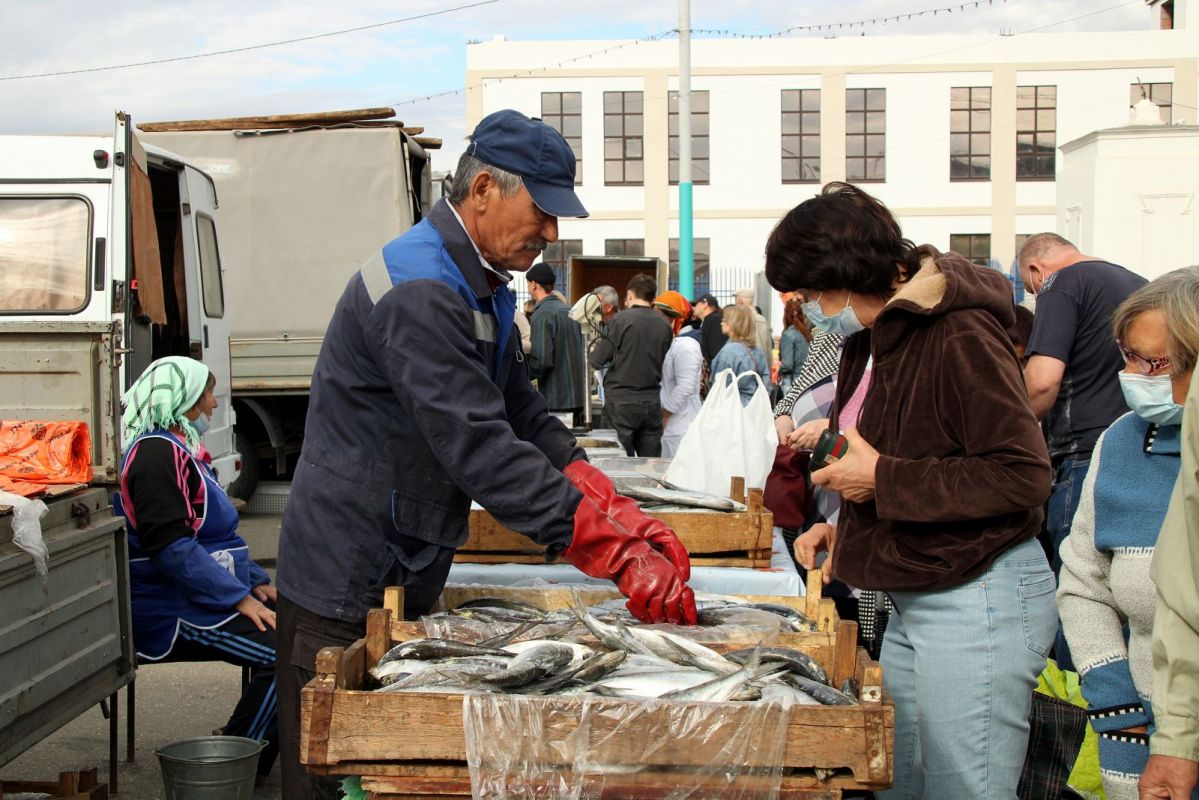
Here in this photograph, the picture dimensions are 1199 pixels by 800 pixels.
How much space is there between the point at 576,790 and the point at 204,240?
7821 millimetres

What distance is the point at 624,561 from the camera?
2.75 m

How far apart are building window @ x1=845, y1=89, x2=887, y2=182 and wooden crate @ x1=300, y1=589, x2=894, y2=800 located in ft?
126

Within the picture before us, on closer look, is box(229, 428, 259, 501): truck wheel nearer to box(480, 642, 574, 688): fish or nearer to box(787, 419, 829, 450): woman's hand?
box(787, 419, 829, 450): woman's hand

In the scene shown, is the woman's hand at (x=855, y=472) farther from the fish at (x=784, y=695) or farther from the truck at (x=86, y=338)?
the truck at (x=86, y=338)

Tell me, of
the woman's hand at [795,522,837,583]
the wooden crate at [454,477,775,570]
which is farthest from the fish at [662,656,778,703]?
the wooden crate at [454,477,775,570]

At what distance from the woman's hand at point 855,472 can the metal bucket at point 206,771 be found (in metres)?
2.36

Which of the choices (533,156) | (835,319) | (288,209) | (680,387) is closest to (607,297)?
(680,387)

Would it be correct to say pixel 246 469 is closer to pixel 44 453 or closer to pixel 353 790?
pixel 44 453

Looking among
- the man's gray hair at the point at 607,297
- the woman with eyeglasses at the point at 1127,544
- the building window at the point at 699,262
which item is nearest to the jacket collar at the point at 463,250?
the woman with eyeglasses at the point at 1127,544

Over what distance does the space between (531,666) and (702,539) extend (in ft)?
5.82

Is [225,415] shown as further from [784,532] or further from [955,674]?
[955,674]

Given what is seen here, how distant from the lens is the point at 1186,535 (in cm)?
207

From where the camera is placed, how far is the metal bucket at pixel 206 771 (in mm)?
4082

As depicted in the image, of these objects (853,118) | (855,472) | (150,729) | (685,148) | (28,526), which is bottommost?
(150,729)
